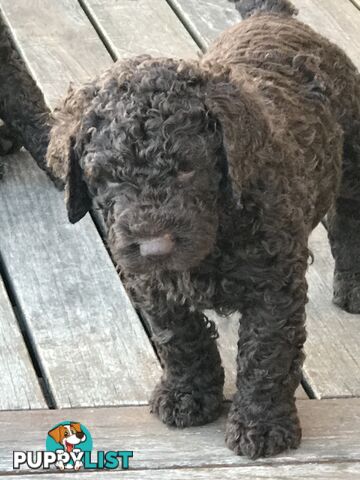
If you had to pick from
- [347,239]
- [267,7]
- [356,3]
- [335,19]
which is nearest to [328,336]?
[347,239]

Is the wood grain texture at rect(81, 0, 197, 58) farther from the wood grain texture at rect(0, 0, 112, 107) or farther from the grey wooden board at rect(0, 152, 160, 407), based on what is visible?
the grey wooden board at rect(0, 152, 160, 407)

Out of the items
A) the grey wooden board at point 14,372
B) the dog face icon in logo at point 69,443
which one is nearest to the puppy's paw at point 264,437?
the dog face icon in logo at point 69,443

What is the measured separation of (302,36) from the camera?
11.4 feet

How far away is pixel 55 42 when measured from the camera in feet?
17.1

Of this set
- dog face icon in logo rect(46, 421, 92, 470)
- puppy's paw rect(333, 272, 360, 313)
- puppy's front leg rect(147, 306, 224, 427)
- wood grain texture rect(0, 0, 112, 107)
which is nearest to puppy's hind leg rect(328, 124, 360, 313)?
puppy's paw rect(333, 272, 360, 313)

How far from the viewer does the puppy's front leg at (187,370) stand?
3195 mm

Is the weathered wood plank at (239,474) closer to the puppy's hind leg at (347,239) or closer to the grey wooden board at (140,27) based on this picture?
the puppy's hind leg at (347,239)

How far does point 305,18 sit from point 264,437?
9.04ft

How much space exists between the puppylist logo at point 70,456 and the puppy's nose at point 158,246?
680mm

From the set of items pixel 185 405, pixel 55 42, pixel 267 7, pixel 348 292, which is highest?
pixel 267 7

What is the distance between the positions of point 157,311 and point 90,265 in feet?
2.74

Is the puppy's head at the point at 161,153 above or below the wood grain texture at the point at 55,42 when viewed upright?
above

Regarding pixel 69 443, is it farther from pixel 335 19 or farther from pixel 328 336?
pixel 335 19

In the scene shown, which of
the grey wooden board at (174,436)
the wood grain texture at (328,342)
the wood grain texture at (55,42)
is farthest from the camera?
the wood grain texture at (55,42)
